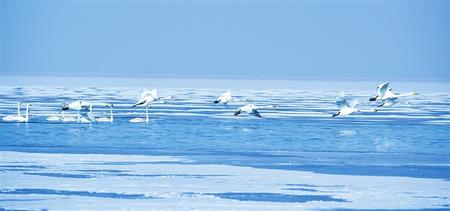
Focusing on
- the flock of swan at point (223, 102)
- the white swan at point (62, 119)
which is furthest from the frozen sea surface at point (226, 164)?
the flock of swan at point (223, 102)

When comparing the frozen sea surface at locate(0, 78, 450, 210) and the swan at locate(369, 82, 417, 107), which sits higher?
the swan at locate(369, 82, 417, 107)

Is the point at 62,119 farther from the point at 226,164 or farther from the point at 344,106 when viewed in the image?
the point at 226,164

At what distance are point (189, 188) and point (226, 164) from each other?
6.47 ft

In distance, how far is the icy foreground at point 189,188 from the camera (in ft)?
28.6

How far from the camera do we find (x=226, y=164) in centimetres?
1159

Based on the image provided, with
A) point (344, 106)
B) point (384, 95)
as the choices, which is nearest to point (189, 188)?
point (384, 95)

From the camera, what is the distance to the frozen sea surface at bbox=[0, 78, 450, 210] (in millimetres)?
8992

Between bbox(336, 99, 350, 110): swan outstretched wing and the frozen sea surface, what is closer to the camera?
the frozen sea surface

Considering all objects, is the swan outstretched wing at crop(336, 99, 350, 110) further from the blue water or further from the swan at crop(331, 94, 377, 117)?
the blue water

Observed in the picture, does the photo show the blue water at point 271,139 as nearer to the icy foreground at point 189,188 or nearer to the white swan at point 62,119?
the white swan at point 62,119

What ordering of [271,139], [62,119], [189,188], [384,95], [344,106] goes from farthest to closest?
1. [62,119]
2. [271,139]
3. [344,106]
4. [384,95]
5. [189,188]

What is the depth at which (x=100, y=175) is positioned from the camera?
414 inches

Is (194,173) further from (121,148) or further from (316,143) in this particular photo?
(316,143)

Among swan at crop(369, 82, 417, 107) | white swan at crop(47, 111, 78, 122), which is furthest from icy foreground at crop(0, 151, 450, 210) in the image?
white swan at crop(47, 111, 78, 122)
